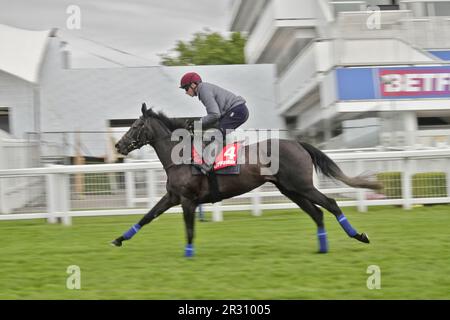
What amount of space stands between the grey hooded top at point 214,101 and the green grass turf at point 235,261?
1.47m

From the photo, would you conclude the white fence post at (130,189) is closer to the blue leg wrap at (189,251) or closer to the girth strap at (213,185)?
the girth strap at (213,185)

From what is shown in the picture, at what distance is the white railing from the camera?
10.7m

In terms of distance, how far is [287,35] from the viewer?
23969mm

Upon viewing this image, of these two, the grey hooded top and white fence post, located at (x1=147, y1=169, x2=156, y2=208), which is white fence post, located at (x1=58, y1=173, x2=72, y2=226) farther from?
the grey hooded top

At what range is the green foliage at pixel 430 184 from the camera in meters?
11.4

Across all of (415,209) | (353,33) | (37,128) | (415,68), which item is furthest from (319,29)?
(415,209)

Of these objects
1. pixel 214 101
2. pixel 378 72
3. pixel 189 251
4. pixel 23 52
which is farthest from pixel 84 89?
pixel 189 251

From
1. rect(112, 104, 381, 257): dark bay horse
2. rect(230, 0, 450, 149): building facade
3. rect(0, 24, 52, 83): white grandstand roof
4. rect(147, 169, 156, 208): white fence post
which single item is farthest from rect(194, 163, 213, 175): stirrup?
rect(0, 24, 52, 83): white grandstand roof

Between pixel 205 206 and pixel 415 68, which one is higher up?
pixel 415 68

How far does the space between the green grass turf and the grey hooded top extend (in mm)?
1465

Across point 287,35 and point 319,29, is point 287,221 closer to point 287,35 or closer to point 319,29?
point 319,29

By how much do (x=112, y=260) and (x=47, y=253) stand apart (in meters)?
1.07

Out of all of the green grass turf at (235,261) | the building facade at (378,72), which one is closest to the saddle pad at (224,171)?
the green grass turf at (235,261)

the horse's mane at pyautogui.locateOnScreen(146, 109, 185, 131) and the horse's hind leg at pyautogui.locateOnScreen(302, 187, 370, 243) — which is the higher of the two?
the horse's mane at pyautogui.locateOnScreen(146, 109, 185, 131)
